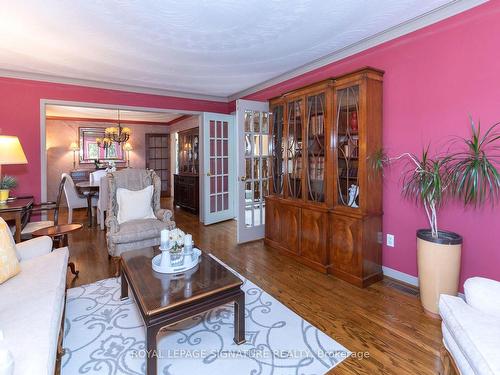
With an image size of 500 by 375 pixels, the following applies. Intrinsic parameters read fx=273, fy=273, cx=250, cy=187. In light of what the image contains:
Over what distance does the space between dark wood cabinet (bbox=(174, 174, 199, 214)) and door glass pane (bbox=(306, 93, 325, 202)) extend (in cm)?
329

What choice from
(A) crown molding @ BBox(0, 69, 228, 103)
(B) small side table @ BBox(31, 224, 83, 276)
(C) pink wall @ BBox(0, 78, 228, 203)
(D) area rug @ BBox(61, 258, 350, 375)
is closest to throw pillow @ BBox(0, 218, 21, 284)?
(D) area rug @ BBox(61, 258, 350, 375)

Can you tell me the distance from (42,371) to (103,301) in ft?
4.74

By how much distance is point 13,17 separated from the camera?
7.84 ft

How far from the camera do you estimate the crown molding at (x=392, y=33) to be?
2.28 meters

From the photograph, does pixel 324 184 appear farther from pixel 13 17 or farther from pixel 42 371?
pixel 13 17

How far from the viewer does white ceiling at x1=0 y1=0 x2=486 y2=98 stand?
7.41 ft

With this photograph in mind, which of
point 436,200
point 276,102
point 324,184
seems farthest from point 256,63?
point 436,200

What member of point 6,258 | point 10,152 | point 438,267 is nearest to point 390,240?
point 438,267

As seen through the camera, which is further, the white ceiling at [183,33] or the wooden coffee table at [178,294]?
the white ceiling at [183,33]

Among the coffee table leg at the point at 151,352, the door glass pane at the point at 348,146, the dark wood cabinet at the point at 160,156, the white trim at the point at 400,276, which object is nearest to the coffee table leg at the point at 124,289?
the coffee table leg at the point at 151,352

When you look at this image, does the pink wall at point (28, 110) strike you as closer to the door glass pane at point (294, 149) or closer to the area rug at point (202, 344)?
the area rug at point (202, 344)

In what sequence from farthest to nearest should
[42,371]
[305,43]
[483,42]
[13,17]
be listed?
[305,43] → [13,17] → [483,42] → [42,371]

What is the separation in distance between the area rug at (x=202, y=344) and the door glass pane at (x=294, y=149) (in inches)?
61.1

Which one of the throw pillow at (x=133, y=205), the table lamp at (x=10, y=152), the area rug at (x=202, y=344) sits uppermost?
the table lamp at (x=10, y=152)
